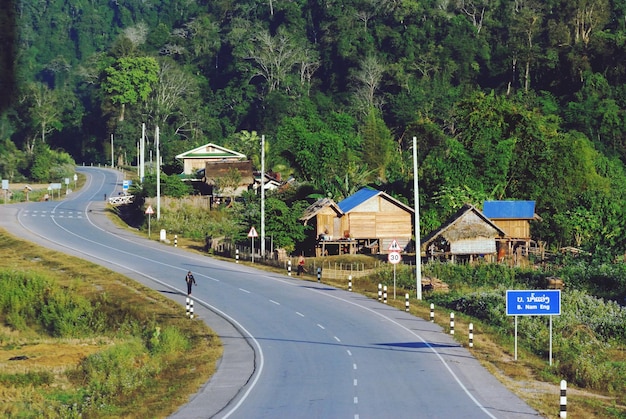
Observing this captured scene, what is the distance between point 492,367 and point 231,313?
15481 millimetres

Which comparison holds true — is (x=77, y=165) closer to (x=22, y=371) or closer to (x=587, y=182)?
(x=587, y=182)

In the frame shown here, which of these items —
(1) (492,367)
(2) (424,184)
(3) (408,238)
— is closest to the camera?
(1) (492,367)

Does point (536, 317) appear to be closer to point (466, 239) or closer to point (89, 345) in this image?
point (89, 345)

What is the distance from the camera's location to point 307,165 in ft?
332

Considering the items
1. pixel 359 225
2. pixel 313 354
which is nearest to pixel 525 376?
pixel 313 354

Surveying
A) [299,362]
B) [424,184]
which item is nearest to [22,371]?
[299,362]

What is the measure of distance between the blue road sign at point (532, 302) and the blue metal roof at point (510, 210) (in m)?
43.6

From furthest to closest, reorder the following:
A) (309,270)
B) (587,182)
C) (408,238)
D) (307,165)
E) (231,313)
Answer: (307,165) → (587,182) → (408,238) → (309,270) → (231,313)

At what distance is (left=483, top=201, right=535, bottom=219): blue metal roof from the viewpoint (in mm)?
75562

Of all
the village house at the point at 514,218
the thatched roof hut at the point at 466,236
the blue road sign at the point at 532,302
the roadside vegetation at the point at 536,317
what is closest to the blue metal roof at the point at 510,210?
the village house at the point at 514,218

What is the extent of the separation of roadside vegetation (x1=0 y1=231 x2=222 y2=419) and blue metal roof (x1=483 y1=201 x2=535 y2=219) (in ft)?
103

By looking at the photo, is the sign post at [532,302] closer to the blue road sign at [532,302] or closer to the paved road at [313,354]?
the blue road sign at [532,302]

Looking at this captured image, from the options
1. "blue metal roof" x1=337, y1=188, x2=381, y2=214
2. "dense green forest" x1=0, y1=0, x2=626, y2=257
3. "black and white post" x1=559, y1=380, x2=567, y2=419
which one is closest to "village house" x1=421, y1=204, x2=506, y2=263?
"blue metal roof" x1=337, y1=188, x2=381, y2=214

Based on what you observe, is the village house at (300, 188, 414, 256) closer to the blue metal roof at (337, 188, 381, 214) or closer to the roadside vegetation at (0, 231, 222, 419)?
the blue metal roof at (337, 188, 381, 214)
